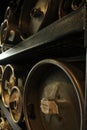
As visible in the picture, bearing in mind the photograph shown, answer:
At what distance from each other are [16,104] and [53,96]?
39 cm

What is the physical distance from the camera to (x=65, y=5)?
0.87 m

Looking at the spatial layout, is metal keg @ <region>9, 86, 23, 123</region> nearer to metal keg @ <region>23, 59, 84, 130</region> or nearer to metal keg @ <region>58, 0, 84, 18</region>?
metal keg @ <region>23, 59, 84, 130</region>

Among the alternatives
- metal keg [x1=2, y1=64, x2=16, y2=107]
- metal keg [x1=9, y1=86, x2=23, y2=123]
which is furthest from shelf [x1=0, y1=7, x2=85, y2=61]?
metal keg [x1=2, y1=64, x2=16, y2=107]

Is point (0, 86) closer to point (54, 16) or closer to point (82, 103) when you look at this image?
point (54, 16)

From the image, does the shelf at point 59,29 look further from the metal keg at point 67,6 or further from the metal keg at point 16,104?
the metal keg at point 16,104

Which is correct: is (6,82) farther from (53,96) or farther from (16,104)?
(53,96)

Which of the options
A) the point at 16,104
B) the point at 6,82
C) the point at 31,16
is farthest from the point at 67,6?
the point at 6,82

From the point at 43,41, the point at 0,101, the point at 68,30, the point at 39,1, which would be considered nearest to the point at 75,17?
the point at 68,30

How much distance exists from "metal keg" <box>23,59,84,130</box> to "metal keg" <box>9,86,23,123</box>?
0.15 meters

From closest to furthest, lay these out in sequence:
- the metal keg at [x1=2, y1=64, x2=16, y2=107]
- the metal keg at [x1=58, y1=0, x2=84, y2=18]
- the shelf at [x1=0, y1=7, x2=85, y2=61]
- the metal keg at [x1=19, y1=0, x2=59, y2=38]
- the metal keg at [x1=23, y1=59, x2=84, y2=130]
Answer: the shelf at [x1=0, y1=7, x2=85, y2=61] → the metal keg at [x1=23, y1=59, x2=84, y2=130] → the metal keg at [x1=58, y1=0, x2=84, y2=18] → the metal keg at [x1=19, y1=0, x2=59, y2=38] → the metal keg at [x1=2, y1=64, x2=16, y2=107]

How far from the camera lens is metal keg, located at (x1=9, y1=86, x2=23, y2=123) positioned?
1086 millimetres

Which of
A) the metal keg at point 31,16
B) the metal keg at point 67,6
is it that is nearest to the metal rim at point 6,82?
the metal keg at point 31,16

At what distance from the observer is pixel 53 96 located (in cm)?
82

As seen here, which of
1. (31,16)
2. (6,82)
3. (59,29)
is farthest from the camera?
(6,82)
